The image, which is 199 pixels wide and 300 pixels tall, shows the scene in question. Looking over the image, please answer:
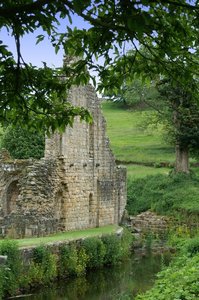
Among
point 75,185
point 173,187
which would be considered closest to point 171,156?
point 173,187

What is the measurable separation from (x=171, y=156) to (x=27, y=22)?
139 ft

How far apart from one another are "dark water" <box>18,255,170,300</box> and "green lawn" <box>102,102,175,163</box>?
1846cm

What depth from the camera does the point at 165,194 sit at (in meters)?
36.0

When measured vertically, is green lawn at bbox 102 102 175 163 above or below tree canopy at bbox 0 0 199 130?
below

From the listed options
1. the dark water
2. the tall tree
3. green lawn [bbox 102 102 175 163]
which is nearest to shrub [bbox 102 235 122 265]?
the dark water

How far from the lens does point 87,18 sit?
6969 mm

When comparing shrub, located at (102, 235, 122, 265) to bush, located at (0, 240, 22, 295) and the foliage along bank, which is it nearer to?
the foliage along bank

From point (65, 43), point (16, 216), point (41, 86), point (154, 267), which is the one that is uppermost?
point (65, 43)

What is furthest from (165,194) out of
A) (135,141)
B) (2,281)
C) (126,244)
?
(135,141)

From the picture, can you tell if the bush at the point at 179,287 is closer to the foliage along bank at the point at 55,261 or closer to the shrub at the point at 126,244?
the foliage along bank at the point at 55,261

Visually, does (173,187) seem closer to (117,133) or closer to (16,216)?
(16,216)

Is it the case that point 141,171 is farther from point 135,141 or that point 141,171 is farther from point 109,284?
point 109,284

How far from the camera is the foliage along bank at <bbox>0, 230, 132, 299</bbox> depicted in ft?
55.8

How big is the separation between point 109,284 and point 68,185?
24.6ft
